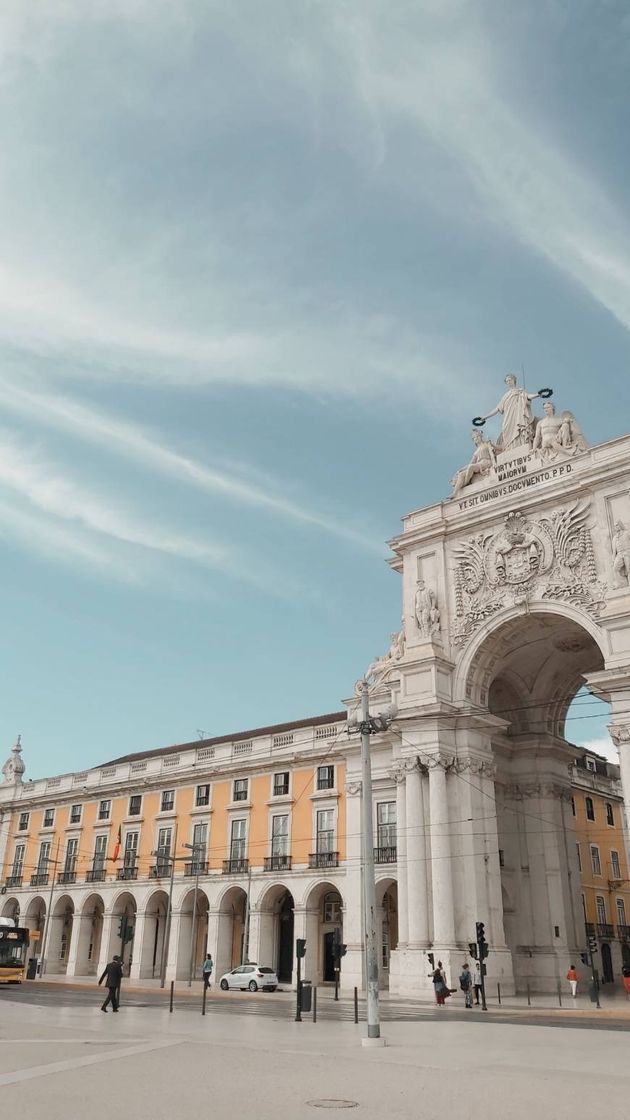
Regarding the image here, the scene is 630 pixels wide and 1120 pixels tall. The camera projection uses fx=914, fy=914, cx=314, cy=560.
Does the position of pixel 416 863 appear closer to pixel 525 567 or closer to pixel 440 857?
pixel 440 857

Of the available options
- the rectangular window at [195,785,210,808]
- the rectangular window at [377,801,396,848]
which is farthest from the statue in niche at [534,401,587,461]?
→ the rectangular window at [195,785,210,808]

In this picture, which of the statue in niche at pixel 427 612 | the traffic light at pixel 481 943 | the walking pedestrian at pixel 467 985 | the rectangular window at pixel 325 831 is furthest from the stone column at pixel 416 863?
the rectangular window at pixel 325 831

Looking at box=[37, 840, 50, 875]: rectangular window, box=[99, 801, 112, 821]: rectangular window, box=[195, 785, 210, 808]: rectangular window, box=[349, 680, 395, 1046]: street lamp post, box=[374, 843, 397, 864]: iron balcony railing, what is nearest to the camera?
box=[349, 680, 395, 1046]: street lamp post

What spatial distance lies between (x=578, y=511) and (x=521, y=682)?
9.75m

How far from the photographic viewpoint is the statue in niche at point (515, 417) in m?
38.9

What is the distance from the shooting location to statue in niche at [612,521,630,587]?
32375 mm

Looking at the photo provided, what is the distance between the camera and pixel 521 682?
4119 centimetres

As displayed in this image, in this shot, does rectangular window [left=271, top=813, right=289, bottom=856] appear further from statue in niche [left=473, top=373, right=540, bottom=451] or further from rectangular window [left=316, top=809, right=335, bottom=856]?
statue in niche [left=473, top=373, right=540, bottom=451]

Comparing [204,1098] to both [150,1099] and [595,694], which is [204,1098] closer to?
[150,1099]

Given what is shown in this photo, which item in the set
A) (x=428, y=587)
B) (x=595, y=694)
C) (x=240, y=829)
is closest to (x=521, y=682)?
(x=428, y=587)

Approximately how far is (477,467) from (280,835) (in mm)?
20939

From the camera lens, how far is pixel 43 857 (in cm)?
5722

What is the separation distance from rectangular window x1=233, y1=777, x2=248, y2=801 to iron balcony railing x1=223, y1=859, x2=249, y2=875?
3177 mm

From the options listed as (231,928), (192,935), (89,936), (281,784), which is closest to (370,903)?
(281,784)
